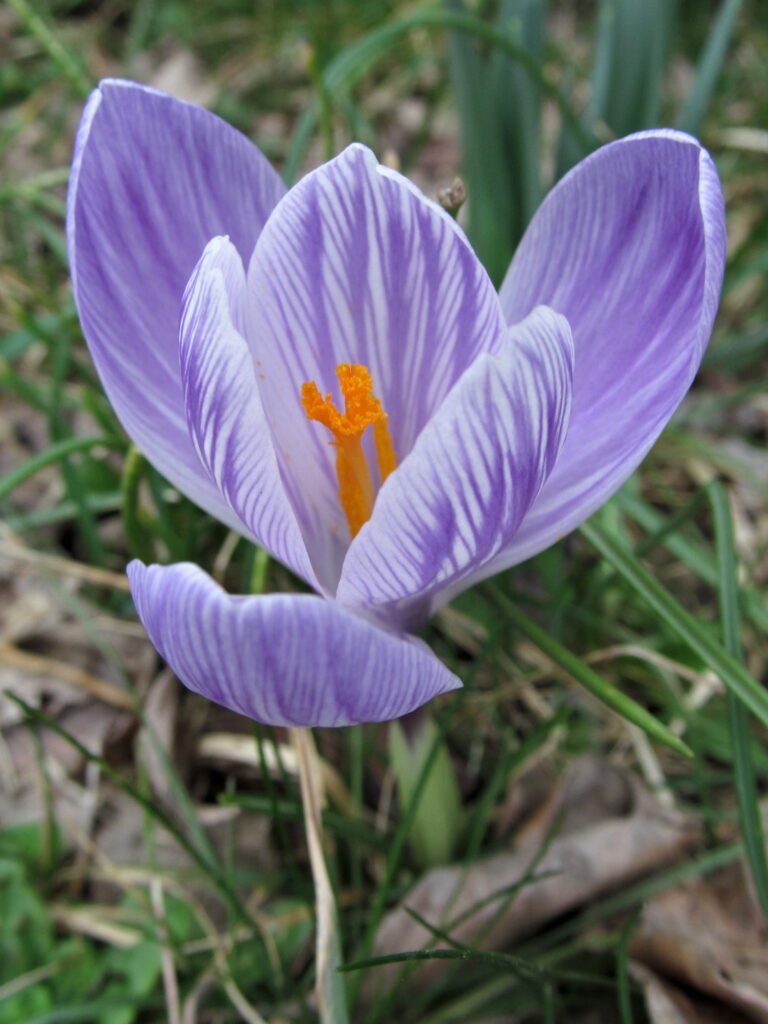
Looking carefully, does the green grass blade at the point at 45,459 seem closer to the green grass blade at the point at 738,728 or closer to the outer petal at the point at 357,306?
the outer petal at the point at 357,306

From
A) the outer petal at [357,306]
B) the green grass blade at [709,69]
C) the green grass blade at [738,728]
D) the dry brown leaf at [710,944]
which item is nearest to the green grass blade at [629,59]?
the green grass blade at [709,69]

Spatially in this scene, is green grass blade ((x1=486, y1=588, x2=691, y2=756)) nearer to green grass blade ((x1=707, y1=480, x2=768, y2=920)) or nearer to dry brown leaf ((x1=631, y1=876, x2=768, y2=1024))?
green grass blade ((x1=707, y1=480, x2=768, y2=920))

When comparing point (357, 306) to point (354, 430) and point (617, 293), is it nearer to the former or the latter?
point (354, 430)

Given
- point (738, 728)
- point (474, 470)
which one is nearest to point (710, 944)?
point (738, 728)

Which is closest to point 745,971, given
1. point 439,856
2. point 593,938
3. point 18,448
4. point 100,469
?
point 593,938

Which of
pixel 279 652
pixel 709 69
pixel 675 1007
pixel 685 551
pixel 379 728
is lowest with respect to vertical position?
pixel 675 1007

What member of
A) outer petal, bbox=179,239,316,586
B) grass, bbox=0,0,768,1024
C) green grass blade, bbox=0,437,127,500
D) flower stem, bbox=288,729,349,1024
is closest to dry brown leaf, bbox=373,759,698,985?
grass, bbox=0,0,768,1024

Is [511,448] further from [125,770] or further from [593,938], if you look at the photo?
[125,770]
